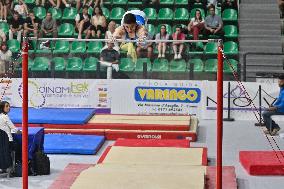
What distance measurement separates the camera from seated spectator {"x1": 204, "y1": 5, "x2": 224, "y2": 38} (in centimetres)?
1858

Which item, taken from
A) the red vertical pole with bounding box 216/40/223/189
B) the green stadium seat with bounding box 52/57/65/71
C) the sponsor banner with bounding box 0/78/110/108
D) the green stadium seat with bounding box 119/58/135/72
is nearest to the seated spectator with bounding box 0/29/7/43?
the sponsor banner with bounding box 0/78/110/108

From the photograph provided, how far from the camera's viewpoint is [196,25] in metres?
18.5

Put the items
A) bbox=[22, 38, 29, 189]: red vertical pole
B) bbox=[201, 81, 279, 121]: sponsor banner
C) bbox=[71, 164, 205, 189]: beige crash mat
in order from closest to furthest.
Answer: bbox=[22, 38, 29, 189]: red vertical pole
bbox=[71, 164, 205, 189]: beige crash mat
bbox=[201, 81, 279, 121]: sponsor banner

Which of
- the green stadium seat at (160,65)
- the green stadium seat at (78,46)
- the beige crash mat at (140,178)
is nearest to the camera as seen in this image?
→ the beige crash mat at (140,178)

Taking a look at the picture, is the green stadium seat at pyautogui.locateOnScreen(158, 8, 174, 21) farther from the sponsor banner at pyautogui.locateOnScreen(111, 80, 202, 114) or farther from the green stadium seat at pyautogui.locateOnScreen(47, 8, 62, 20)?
the sponsor banner at pyautogui.locateOnScreen(111, 80, 202, 114)

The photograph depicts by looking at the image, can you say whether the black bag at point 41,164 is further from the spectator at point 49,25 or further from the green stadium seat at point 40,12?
the green stadium seat at point 40,12

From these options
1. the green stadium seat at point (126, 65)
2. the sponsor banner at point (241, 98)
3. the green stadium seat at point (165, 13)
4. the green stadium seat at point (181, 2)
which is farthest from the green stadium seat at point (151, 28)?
the sponsor banner at point (241, 98)

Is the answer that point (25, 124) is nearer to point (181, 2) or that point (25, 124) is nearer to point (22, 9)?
point (22, 9)

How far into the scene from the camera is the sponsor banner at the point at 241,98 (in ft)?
53.2

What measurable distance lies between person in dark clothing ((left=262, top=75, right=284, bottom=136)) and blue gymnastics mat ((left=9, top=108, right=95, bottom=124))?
3.72 meters

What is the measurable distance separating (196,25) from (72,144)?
6.80m

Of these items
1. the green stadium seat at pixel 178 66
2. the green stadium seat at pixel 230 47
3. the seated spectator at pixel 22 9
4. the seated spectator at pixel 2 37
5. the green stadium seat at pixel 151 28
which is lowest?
the green stadium seat at pixel 178 66

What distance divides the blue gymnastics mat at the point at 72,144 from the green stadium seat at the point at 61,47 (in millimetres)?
3226

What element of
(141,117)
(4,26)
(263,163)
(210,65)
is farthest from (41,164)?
(4,26)
